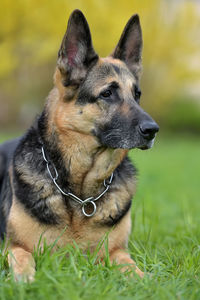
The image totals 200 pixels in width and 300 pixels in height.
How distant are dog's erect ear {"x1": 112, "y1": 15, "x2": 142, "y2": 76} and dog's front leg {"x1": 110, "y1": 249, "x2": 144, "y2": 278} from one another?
1.76 m

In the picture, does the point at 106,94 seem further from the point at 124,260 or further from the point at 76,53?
the point at 124,260

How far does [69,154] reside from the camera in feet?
11.5

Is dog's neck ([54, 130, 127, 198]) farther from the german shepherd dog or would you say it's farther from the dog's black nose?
the dog's black nose

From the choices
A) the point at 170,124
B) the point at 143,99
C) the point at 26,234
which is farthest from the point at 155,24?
the point at 26,234

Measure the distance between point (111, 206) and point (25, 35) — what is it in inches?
457

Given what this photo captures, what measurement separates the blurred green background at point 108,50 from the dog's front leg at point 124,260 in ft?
36.6

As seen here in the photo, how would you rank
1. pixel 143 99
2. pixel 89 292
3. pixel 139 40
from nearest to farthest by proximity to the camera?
pixel 89 292 < pixel 139 40 < pixel 143 99

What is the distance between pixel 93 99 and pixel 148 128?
22.1 inches

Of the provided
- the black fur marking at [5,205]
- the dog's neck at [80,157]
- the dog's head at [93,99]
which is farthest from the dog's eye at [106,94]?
the black fur marking at [5,205]

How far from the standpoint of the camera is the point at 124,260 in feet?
10.6

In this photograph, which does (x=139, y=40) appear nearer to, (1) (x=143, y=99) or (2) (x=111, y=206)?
(2) (x=111, y=206)

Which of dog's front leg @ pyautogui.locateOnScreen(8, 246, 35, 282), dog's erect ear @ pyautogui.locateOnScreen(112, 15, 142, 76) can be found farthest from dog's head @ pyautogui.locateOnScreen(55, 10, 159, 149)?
dog's front leg @ pyautogui.locateOnScreen(8, 246, 35, 282)

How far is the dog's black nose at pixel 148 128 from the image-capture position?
329cm

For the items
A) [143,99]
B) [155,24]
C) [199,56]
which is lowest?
[143,99]
